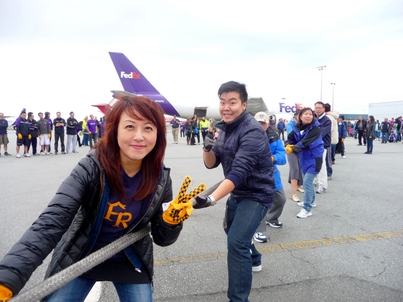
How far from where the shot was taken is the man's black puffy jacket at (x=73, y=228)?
1200 millimetres

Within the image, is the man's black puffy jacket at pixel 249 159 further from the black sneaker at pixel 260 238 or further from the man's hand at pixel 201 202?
the black sneaker at pixel 260 238

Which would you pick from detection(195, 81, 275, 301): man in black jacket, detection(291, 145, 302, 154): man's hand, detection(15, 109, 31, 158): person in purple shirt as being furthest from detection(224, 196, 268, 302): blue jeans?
detection(15, 109, 31, 158): person in purple shirt

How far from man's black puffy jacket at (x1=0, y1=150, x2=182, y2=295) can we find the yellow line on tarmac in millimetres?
1504

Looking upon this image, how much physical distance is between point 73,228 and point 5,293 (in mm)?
455

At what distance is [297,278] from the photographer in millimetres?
2818

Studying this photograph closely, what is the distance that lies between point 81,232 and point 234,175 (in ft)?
3.72

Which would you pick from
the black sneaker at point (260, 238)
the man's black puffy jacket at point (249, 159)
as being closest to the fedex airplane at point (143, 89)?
the black sneaker at point (260, 238)

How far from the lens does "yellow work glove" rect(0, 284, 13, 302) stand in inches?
43.8

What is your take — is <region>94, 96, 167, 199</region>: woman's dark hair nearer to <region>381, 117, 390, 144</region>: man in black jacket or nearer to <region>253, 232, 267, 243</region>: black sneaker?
<region>253, 232, 267, 243</region>: black sneaker

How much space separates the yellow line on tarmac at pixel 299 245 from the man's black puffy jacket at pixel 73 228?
1.50 m

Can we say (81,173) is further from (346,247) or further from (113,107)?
(346,247)

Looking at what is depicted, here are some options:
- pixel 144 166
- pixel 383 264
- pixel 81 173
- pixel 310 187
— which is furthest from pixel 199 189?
pixel 310 187

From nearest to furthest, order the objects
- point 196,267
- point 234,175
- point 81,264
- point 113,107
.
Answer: point 81,264
point 113,107
point 234,175
point 196,267

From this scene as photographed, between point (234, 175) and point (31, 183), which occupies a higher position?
point (234, 175)
